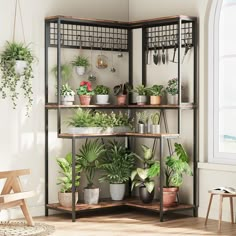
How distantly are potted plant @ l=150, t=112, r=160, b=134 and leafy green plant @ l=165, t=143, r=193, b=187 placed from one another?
262 mm

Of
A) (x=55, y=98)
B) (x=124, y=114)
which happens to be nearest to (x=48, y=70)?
(x=55, y=98)

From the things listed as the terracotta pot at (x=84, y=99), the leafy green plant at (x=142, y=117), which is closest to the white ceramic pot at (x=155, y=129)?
the leafy green plant at (x=142, y=117)

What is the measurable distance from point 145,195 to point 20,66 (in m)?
1.93

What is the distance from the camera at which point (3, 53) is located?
694 centimetres

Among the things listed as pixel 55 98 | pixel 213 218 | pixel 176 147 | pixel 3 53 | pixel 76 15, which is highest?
pixel 76 15

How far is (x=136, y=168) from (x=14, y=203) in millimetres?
1852

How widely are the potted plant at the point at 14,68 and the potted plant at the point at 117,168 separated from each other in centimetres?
120

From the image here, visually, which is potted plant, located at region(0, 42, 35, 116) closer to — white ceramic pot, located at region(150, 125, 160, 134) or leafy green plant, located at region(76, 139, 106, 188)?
leafy green plant, located at region(76, 139, 106, 188)

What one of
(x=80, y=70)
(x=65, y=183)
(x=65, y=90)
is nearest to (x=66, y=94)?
(x=65, y=90)

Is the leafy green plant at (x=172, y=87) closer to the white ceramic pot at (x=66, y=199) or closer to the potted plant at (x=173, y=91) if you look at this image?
the potted plant at (x=173, y=91)

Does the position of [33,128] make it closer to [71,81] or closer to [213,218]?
[71,81]

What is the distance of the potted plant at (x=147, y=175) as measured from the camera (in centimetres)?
716

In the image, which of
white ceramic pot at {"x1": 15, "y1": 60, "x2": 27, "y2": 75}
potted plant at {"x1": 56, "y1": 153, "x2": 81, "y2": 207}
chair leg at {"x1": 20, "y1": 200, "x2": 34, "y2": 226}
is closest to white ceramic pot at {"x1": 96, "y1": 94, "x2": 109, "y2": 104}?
potted plant at {"x1": 56, "y1": 153, "x2": 81, "y2": 207}

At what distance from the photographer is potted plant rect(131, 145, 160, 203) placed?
23.5 ft
